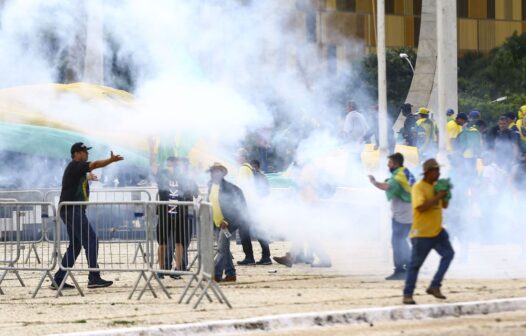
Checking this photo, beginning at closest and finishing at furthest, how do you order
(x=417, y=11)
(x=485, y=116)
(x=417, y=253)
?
(x=417, y=253) < (x=485, y=116) < (x=417, y=11)

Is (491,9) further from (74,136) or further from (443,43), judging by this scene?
(443,43)

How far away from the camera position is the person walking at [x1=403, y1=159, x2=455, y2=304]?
14203mm

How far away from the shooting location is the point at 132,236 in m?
17.7

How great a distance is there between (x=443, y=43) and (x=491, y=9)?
5710 cm

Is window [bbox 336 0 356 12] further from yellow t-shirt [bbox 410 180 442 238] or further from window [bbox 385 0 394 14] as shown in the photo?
yellow t-shirt [bbox 410 180 442 238]

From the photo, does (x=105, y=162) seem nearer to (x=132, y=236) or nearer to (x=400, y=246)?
(x=132, y=236)

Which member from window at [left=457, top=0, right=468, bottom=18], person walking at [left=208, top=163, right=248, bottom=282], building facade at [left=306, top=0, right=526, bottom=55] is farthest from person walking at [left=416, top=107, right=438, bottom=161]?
window at [left=457, top=0, right=468, bottom=18]

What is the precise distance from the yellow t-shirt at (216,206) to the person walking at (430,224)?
3758 mm

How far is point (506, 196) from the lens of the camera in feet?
71.6

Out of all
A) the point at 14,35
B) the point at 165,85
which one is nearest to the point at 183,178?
the point at 165,85

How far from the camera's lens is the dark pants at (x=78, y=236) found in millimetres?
16547

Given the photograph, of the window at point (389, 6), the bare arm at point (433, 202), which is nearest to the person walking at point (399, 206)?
the bare arm at point (433, 202)

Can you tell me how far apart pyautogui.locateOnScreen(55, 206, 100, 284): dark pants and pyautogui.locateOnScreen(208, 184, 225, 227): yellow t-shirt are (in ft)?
5.40

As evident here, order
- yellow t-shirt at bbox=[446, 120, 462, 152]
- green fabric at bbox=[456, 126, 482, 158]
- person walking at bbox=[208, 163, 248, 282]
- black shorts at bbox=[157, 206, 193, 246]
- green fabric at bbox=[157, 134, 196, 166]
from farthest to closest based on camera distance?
yellow t-shirt at bbox=[446, 120, 462, 152], green fabric at bbox=[456, 126, 482, 158], green fabric at bbox=[157, 134, 196, 166], person walking at bbox=[208, 163, 248, 282], black shorts at bbox=[157, 206, 193, 246]
